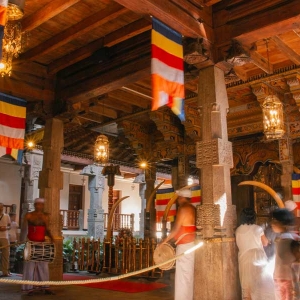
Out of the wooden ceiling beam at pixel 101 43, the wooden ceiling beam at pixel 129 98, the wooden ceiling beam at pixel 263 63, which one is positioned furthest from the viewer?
the wooden ceiling beam at pixel 129 98

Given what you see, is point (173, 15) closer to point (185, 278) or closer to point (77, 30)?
point (77, 30)

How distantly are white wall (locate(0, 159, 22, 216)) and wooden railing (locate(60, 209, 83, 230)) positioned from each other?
117 inches

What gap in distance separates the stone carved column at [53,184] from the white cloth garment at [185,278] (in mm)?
3840

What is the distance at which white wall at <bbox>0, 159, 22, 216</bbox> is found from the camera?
19.1m

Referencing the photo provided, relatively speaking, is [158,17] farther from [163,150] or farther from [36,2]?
[163,150]

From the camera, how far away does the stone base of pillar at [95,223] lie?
68.7 feet

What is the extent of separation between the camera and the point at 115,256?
11359 millimetres

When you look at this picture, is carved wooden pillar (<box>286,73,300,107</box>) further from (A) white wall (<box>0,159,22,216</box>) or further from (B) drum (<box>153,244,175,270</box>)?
(A) white wall (<box>0,159,22,216</box>)

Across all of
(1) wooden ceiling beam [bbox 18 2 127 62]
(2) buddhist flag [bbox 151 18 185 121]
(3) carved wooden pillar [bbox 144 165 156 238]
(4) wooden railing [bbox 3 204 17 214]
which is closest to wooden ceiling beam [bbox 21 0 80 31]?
(1) wooden ceiling beam [bbox 18 2 127 62]

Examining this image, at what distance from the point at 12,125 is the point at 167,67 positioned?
4149 millimetres

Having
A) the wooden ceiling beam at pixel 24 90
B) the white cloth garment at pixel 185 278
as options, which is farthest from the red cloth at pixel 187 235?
the wooden ceiling beam at pixel 24 90

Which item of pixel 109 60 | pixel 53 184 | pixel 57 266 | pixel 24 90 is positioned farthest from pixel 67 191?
pixel 109 60

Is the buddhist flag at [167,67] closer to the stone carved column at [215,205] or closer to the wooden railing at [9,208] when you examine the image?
the stone carved column at [215,205]

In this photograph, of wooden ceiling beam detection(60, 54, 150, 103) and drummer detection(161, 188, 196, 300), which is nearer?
drummer detection(161, 188, 196, 300)
